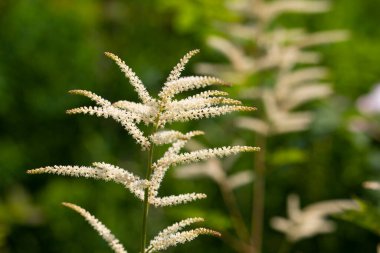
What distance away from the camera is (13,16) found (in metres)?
5.75

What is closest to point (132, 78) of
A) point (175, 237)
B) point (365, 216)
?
point (175, 237)

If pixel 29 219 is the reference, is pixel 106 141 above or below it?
above

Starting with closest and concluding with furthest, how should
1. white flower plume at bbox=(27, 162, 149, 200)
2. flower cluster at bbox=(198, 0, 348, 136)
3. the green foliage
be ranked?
white flower plume at bbox=(27, 162, 149, 200)
the green foliage
flower cluster at bbox=(198, 0, 348, 136)

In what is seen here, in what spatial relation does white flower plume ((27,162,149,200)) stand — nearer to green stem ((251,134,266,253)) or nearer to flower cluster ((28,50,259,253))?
flower cluster ((28,50,259,253))

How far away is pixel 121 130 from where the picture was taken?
4922 millimetres

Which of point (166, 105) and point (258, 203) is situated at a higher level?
point (258, 203)

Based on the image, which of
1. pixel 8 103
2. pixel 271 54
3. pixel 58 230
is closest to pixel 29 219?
pixel 58 230

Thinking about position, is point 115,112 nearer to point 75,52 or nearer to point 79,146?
point 79,146

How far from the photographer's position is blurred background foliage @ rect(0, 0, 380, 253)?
12.1ft

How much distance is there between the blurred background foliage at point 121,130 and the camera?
3.70 metres

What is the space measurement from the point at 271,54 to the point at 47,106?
2.51 m

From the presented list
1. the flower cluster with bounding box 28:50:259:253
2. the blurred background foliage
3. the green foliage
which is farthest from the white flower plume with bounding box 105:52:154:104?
the blurred background foliage

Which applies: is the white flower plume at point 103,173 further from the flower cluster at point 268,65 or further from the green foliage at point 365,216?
the flower cluster at point 268,65

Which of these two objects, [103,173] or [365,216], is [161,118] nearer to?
[103,173]
